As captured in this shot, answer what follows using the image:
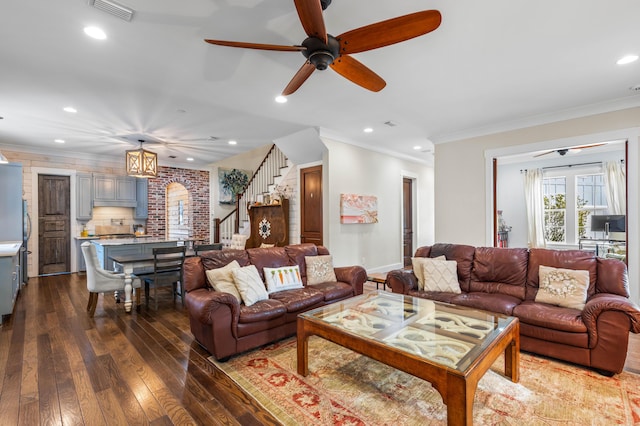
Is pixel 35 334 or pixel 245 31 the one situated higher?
pixel 245 31

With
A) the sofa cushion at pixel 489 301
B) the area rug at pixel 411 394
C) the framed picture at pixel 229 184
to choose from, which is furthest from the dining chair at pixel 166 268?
the framed picture at pixel 229 184

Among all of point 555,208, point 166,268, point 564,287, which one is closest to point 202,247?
point 166,268

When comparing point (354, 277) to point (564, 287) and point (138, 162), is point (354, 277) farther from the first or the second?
point (138, 162)

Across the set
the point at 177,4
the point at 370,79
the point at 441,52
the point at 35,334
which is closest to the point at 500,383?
the point at 370,79

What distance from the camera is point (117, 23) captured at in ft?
7.86

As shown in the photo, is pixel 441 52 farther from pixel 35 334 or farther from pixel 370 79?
pixel 35 334

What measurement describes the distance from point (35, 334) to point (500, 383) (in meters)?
4.63

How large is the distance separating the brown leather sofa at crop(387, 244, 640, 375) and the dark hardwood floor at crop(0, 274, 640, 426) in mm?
490

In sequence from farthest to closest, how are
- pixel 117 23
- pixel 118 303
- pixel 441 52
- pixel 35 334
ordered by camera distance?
1. pixel 118 303
2. pixel 35 334
3. pixel 441 52
4. pixel 117 23

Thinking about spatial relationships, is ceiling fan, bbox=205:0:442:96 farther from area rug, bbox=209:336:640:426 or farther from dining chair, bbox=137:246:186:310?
dining chair, bbox=137:246:186:310

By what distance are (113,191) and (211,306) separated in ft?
21.0

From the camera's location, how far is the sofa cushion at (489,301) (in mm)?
2982

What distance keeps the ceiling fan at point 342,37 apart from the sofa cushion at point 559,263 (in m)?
2.85

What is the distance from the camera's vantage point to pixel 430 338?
2.12 meters
